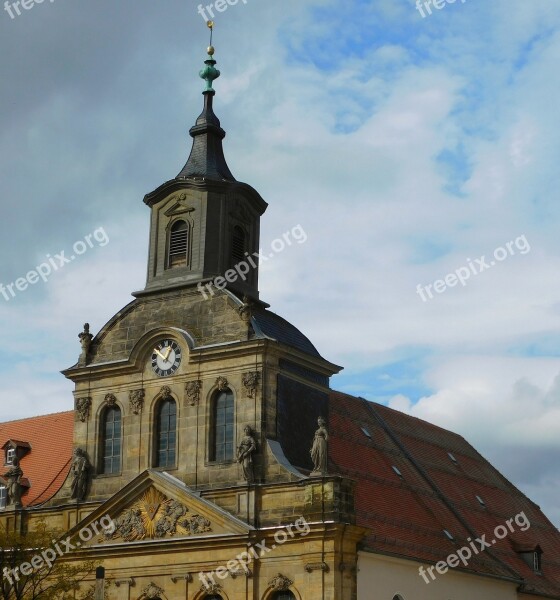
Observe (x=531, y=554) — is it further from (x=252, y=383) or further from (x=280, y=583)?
(x=252, y=383)

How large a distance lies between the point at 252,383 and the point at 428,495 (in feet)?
39.4

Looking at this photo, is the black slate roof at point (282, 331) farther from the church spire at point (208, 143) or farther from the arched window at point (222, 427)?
the church spire at point (208, 143)

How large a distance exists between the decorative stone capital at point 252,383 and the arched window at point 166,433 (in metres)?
3.12

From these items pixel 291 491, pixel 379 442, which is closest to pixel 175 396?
pixel 291 491

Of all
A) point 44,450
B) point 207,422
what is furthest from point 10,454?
point 207,422

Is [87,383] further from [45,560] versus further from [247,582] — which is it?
[247,582]

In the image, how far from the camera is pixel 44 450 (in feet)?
177

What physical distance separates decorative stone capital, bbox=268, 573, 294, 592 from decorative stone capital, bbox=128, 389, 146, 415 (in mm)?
8343

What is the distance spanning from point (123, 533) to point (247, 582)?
525 cm

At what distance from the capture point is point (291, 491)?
138 feet

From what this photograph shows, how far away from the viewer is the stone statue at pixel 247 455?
42625mm

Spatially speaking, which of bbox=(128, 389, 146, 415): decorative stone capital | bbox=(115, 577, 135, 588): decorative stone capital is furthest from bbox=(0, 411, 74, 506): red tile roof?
bbox=(115, 577, 135, 588): decorative stone capital

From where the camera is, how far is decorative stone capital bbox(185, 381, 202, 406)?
44.9 m

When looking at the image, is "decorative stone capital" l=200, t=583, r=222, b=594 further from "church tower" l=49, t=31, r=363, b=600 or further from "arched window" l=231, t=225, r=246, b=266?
"arched window" l=231, t=225, r=246, b=266
